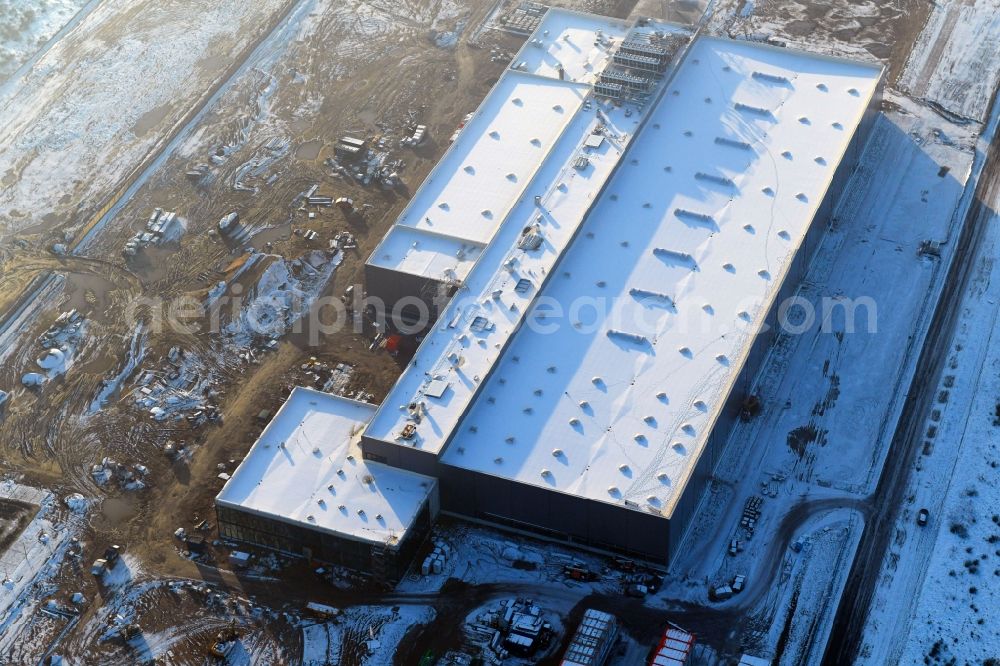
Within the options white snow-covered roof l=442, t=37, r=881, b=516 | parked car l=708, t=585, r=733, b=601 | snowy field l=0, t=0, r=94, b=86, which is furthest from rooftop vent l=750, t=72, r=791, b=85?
snowy field l=0, t=0, r=94, b=86

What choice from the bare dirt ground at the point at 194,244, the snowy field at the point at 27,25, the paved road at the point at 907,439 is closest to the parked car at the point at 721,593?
the paved road at the point at 907,439

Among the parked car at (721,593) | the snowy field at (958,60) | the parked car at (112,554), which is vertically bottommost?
the parked car at (112,554)

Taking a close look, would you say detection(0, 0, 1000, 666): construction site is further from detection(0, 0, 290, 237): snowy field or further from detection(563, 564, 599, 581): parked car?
detection(0, 0, 290, 237): snowy field

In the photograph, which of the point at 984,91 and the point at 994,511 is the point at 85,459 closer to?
the point at 994,511

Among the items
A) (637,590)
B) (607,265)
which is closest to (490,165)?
(607,265)

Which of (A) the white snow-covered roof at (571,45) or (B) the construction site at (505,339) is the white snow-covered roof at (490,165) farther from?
(A) the white snow-covered roof at (571,45)

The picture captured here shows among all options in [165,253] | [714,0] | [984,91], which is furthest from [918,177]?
[165,253]
